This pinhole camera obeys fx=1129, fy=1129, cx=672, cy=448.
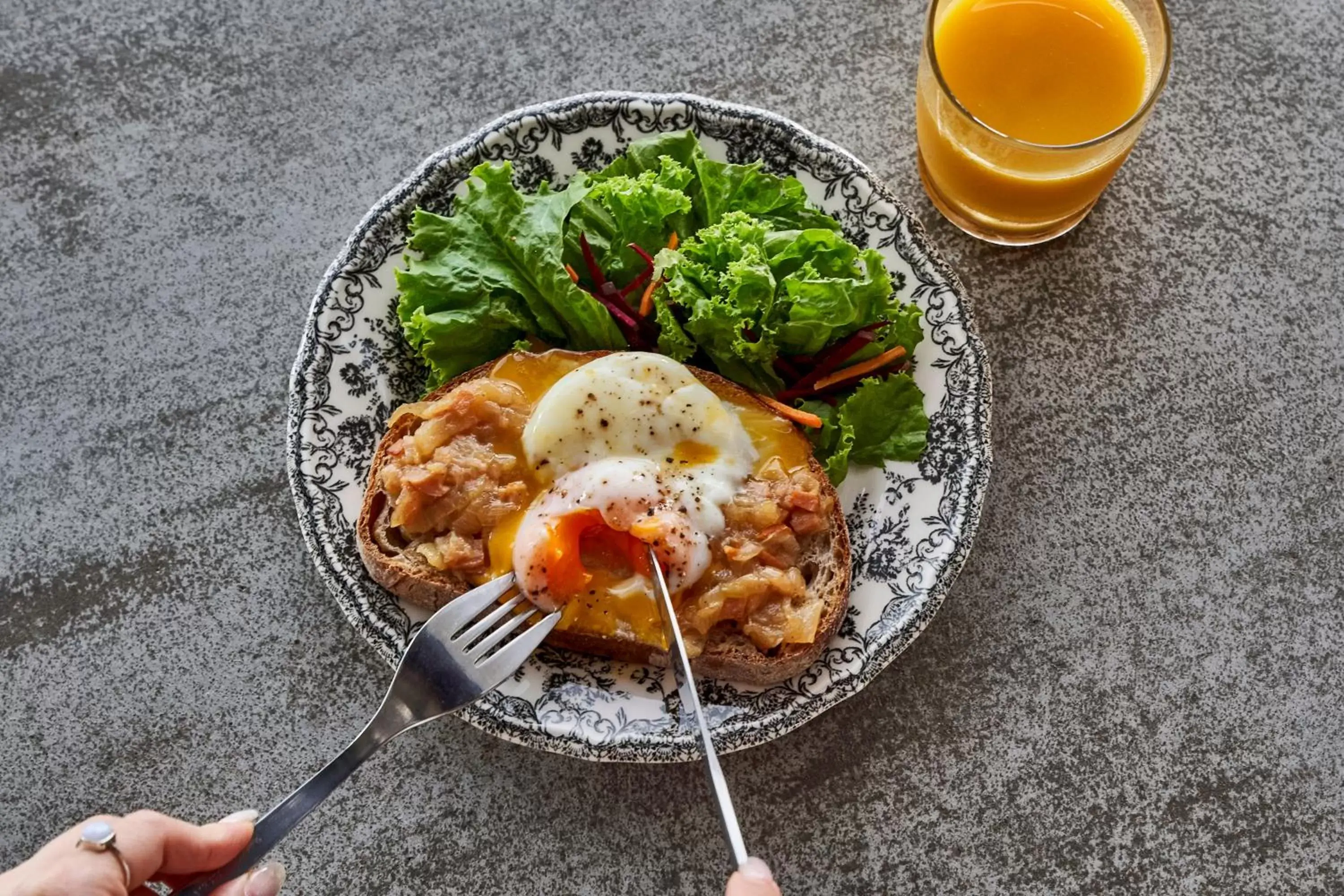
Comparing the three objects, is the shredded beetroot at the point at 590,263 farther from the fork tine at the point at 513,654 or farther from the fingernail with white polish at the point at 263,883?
the fingernail with white polish at the point at 263,883

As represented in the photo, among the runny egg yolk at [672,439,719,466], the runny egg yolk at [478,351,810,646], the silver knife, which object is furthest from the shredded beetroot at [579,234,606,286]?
the silver knife

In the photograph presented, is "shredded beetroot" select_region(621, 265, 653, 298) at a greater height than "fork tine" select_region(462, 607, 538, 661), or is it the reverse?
"shredded beetroot" select_region(621, 265, 653, 298)

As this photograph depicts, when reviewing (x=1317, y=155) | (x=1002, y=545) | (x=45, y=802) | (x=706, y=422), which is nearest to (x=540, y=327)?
(x=706, y=422)

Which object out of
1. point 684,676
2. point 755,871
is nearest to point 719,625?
point 684,676

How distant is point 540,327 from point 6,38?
79.3 inches

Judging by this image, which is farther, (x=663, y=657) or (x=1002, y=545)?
(x=1002, y=545)

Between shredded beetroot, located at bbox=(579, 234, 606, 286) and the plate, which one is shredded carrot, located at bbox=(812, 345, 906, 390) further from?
shredded beetroot, located at bbox=(579, 234, 606, 286)

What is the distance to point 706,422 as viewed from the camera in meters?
2.65

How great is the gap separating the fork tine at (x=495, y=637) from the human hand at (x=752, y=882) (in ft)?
2.56

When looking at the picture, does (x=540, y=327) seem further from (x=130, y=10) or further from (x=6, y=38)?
(x=6, y=38)

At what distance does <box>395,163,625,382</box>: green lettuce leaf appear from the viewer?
2.76 m

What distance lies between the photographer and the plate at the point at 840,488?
2.62 m

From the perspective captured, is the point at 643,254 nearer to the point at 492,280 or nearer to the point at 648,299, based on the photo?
the point at 648,299

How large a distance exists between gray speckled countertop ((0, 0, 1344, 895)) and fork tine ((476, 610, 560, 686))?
0.45 meters
